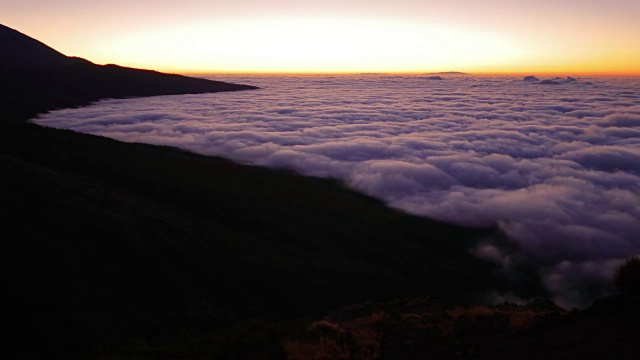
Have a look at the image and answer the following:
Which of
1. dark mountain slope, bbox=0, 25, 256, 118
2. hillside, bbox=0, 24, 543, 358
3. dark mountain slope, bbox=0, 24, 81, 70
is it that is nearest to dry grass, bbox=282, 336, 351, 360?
hillside, bbox=0, 24, 543, 358

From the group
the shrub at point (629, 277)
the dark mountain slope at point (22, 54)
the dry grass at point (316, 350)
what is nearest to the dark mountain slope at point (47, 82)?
the dark mountain slope at point (22, 54)

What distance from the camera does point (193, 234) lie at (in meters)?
33.2

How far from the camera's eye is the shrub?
15855 millimetres

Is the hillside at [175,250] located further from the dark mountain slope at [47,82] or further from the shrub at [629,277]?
the dark mountain slope at [47,82]

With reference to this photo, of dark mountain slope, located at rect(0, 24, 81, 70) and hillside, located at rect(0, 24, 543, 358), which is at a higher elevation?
dark mountain slope, located at rect(0, 24, 81, 70)

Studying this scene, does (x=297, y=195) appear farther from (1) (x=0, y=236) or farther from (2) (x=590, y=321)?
(2) (x=590, y=321)

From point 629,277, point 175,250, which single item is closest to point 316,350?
point 629,277

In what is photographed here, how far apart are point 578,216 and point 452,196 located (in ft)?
49.0

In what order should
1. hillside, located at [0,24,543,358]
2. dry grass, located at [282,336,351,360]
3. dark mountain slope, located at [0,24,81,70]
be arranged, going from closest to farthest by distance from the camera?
dry grass, located at [282,336,351,360], hillside, located at [0,24,543,358], dark mountain slope, located at [0,24,81,70]

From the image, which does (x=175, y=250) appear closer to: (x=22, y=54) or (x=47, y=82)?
(x=47, y=82)

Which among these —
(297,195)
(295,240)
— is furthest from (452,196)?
(295,240)

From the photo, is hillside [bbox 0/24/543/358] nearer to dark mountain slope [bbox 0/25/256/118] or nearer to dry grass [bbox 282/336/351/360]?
dry grass [bbox 282/336/351/360]

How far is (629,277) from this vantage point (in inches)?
634

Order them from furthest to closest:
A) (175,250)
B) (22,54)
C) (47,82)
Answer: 1. (22,54)
2. (47,82)
3. (175,250)
